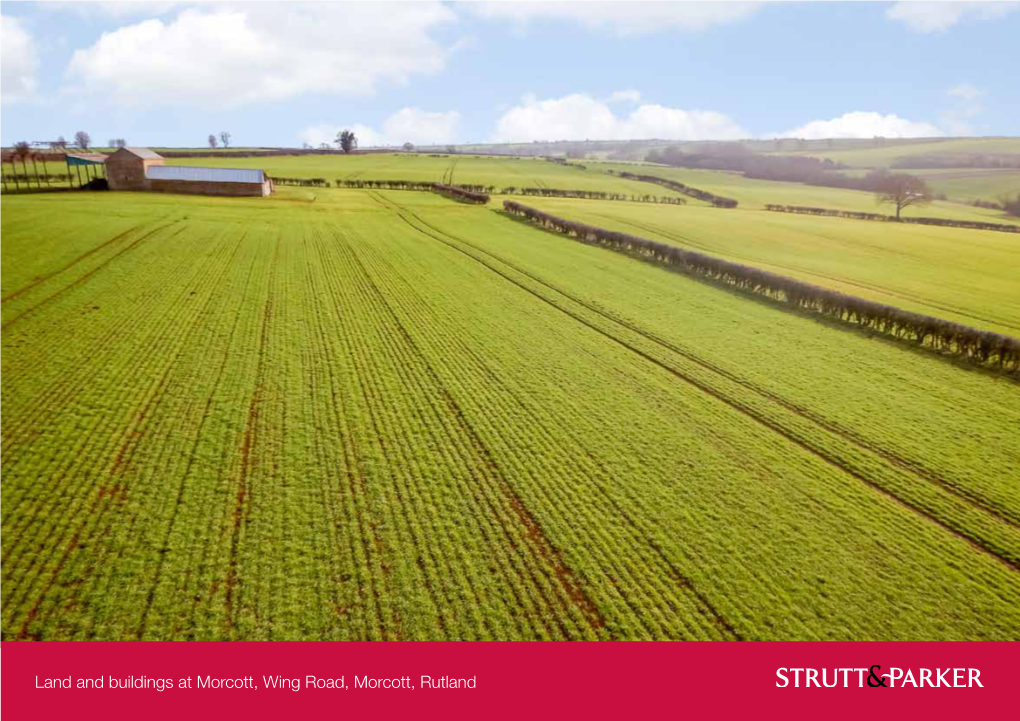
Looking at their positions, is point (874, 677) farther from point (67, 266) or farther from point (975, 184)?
point (975, 184)

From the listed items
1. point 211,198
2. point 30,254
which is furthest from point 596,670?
point 211,198

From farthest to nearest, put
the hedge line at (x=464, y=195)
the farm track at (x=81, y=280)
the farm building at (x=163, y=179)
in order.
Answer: the hedge line at (x=464, y=195) → the farm building at (x=163, y=179) → the farm track at (x=81, y=280)

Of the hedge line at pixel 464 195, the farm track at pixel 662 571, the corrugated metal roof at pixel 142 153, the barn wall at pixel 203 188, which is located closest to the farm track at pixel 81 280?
the farm track at pixel 662 571

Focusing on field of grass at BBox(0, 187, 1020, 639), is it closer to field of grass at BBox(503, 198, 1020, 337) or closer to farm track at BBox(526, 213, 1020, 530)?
farm track at BBox(526, 213, 1020, 530)

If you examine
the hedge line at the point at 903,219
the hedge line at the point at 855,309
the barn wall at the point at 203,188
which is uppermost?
the barn wall at the point at 203,188

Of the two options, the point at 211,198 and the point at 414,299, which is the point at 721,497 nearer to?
the point at 414,299

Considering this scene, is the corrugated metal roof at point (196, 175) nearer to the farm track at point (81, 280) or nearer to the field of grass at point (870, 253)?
the farm track at point (81, 280)

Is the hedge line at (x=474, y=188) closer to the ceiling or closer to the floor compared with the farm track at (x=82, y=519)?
closer to the ceiling

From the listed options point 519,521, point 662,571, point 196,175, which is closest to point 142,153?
point 196,175
